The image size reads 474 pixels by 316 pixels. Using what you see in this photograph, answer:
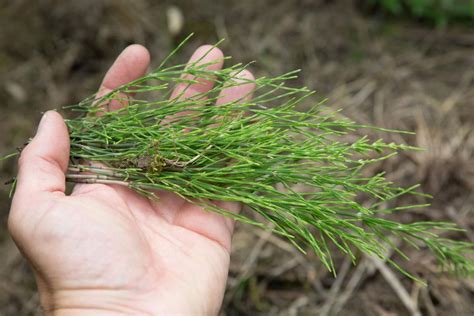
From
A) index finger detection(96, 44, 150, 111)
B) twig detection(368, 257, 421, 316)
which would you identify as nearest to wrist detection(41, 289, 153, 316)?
index finger detection(96, 44, 150, 111)

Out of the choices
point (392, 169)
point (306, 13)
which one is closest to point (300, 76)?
point (306, 13)

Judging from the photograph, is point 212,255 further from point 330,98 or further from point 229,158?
point 330,98

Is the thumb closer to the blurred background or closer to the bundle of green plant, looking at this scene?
the bundle of green plant

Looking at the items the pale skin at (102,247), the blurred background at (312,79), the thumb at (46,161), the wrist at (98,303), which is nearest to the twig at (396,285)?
the blurred background at (312,79)

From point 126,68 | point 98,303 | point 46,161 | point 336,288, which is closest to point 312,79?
point 336,288

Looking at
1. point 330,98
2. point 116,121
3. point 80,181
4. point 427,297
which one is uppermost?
point 116,121

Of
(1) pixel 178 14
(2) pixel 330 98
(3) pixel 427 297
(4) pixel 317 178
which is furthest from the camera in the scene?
(1) pixel 178 14
